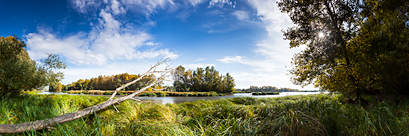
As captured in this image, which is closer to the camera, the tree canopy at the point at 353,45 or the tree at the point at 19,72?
the tree canopy at the point at 353,45

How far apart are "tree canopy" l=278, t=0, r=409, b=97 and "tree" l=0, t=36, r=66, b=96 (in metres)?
11.9

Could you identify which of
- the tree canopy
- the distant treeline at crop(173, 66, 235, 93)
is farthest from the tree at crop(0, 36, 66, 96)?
the distant treeline at crop(173, 66, 235, 93)

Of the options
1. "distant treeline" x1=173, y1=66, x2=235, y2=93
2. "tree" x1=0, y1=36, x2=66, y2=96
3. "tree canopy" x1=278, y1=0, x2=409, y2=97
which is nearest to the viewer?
"tree canopy" x1=278, y1=0, x2=409, y2=97

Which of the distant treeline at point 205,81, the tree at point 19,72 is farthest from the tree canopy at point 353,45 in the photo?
the distant treeline at point 205,81

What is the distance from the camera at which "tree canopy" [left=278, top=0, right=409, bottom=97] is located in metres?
4.60

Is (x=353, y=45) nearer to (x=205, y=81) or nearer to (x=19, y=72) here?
(x=19, y=72)

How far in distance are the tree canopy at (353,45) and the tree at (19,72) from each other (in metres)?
11.9

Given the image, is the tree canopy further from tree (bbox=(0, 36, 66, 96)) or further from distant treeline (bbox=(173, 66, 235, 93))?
distant treeline (bbox=(173, 66, 235, 93))

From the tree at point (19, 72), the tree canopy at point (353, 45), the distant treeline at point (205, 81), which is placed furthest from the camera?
the distant treeline at point (205, 81)

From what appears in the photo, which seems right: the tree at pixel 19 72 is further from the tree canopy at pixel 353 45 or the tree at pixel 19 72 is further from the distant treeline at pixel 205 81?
the distant treeline at pixel 205 81

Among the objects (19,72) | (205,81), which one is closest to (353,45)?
(19,72)

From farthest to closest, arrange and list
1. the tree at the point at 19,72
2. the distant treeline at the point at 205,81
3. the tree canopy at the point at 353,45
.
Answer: the distant treeline at the point at 205,81 < the tree at the point at 19,72 < the tree canopy at the point at 353,45

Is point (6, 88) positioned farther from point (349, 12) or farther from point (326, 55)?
point (349, 12)

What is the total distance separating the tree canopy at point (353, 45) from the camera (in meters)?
4.60
